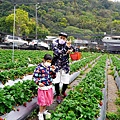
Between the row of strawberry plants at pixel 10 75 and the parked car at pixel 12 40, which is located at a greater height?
the parked car at pixel 12 40

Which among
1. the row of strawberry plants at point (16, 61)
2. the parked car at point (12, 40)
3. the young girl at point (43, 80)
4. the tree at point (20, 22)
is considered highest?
the tree at point (20, 22)

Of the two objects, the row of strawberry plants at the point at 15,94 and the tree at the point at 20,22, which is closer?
the row of strawberry plants at the point at 15,94

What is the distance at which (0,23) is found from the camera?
57469mm

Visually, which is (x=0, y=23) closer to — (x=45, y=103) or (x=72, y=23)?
→ (x=72, y=23)

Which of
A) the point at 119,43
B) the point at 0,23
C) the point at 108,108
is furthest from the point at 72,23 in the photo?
the point at 108,108

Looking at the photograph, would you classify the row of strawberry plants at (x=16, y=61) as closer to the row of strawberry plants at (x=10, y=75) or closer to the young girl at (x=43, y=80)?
the row of strawberry plants at (x=10, y=75)

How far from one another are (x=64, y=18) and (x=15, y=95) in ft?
279

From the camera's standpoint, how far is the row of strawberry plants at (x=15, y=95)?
430cm

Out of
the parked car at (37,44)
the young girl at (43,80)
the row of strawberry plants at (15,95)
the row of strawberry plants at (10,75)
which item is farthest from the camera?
the parked car at (37,44)

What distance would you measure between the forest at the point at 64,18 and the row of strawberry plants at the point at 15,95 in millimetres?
42250

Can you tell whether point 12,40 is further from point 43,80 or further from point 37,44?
point 43,80

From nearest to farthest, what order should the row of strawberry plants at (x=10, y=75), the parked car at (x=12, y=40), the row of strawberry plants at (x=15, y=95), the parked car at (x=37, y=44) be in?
1. the row of strawberry plants at (x=15, y=95)
2. the row of strawberry plants at (x=10, y=75)
3. the parked car at (x=12, y=40)
4. the parked car at (x=37, y=44)

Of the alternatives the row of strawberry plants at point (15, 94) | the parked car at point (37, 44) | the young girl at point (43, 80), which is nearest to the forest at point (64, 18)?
the parked car at point (37, 44)

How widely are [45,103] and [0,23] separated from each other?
55.5 metres
